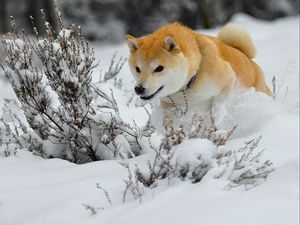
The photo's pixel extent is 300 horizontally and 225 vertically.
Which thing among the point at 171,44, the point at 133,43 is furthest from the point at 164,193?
the point at 133,43

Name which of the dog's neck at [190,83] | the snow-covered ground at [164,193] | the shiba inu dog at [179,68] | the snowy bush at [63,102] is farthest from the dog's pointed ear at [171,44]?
the snow-covered ground at [164,193]

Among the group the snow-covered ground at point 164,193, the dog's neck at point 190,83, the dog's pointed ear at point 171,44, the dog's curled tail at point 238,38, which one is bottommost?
the snow-covered ground at point 164,193

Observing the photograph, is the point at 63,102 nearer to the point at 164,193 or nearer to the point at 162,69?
the point at 162,69

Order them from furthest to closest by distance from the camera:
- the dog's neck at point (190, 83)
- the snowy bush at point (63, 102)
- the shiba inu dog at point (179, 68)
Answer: the dog's neck at point (190, 83) → the shiba inu dog at point (179, 68) → the snowy bush at point (63, 102)

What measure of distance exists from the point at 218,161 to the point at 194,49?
5.29 ft

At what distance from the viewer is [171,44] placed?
Answer: 482cm

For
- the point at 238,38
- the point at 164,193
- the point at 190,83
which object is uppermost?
the point at 238,38

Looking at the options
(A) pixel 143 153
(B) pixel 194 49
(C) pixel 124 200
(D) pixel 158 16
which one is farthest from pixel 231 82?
(D) pixel 158 16

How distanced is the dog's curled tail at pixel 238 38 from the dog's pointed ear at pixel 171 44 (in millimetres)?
1395

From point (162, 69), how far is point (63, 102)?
84 centimetres

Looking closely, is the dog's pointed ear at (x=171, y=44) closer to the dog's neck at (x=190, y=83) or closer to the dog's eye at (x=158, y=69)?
the dog's eye at (x=158, y=69)

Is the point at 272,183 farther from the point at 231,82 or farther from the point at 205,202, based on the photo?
the point at 231,82

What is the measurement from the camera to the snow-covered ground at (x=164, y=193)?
122 inches

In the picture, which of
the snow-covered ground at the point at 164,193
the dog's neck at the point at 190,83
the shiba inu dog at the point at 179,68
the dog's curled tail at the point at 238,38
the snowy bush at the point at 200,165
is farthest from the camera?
the dog's curled tail at the point at 238,38
